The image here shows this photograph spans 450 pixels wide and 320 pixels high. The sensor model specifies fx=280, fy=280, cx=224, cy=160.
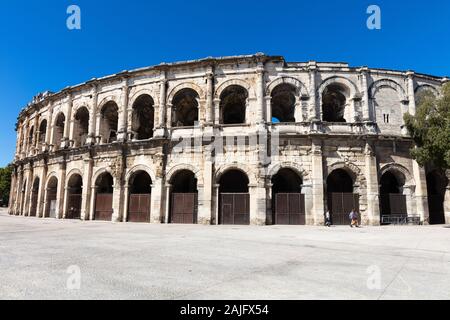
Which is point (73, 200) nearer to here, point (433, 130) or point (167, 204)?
point (167, 204)

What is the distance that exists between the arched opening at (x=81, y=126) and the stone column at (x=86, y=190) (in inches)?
127

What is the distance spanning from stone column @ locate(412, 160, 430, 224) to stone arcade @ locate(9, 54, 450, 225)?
6 cm

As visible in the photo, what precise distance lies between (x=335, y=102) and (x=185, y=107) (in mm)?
10446

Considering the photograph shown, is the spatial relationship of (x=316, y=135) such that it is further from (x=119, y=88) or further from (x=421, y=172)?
(x=119, y=88)

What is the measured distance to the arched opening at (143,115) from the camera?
62.0ft

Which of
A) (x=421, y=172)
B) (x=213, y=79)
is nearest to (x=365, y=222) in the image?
(x=421, y=172)

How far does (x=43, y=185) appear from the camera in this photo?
2209 cm

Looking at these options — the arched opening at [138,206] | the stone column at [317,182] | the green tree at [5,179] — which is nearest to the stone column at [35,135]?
the arched opening at [138,206]

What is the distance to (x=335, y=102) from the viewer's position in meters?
18.8

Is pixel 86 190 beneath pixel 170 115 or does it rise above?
beneath

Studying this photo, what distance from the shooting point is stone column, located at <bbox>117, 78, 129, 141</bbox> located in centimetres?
1820

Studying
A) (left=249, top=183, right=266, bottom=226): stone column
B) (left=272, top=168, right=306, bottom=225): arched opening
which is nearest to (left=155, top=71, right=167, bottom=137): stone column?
(left=249, top=183, right=266, bottom=226): stone column

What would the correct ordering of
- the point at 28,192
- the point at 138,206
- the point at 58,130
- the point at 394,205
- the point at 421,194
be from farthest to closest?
the point at 28,192, the point at 58,130, the point at 138,206, the point at 394,205, the point at 421,194

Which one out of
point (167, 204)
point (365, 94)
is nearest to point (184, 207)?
point (167, 204)
